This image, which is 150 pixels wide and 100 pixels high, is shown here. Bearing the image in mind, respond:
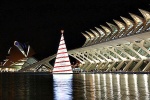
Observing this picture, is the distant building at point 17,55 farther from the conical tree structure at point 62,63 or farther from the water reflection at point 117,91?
the water reflection at point 117,91

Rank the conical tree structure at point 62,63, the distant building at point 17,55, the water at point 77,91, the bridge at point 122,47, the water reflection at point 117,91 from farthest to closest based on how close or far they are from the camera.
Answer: the distant building at point 17,55
the conical tree structure at point 62,63
the bridge at point 122,47
the water at point 77,91
the water reflection at point 117,91

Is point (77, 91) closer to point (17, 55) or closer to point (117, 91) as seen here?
point (117, 91)

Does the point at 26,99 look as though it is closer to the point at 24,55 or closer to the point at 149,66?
the point at 149,66

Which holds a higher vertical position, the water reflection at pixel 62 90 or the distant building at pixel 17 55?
the distant building at pixel 17 55

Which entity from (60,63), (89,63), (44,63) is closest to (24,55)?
(44,63)

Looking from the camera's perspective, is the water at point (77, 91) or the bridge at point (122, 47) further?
the bridge at point (122, 47)

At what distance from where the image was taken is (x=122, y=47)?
58531mm

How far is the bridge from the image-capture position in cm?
4801

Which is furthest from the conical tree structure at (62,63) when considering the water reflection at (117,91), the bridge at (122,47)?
the water reflection at (117,91)

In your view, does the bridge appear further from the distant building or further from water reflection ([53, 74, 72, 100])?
water reflection ([53, 74, 72, 100])

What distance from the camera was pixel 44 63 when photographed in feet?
278

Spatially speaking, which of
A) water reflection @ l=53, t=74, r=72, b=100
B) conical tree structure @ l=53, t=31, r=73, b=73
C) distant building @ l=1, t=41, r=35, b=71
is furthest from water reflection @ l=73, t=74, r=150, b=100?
distant building @ l=1, t=41, r=35, b=71

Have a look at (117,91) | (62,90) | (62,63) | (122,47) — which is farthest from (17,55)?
(117,91)

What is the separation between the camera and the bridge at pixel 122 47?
158 feet
